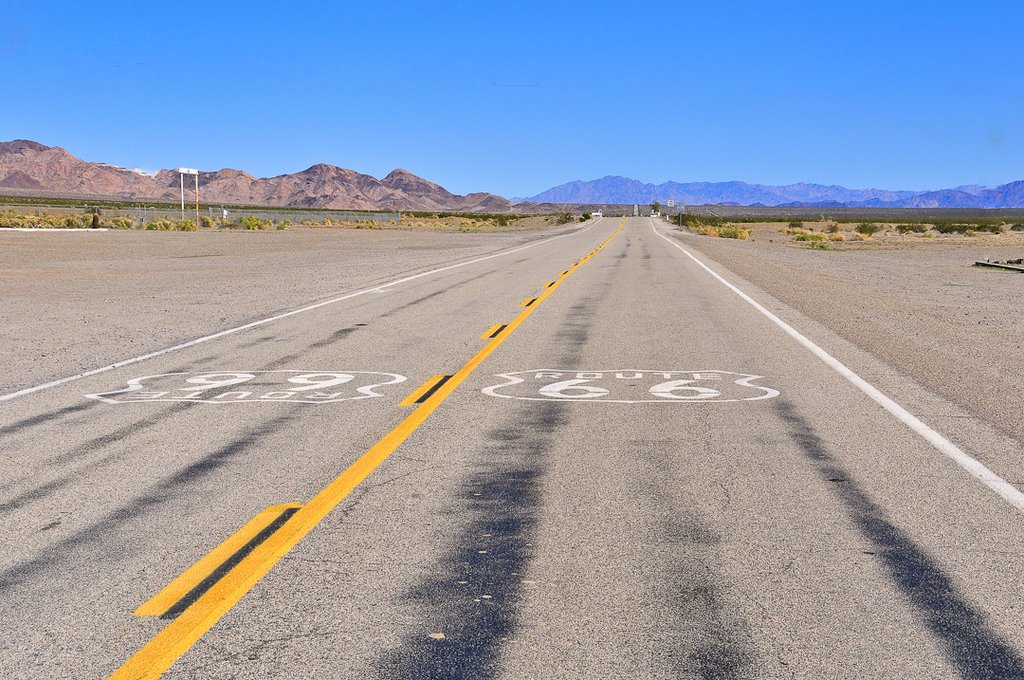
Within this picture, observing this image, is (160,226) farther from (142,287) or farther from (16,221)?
(142,287)

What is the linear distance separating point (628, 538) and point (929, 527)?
170 cm

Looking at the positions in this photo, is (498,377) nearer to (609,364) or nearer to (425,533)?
(609,364)

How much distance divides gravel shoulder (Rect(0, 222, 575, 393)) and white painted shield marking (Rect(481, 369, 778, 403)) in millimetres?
5015

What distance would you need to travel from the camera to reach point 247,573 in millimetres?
5227

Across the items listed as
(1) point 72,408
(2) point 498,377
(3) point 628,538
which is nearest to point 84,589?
(3) point 628,538

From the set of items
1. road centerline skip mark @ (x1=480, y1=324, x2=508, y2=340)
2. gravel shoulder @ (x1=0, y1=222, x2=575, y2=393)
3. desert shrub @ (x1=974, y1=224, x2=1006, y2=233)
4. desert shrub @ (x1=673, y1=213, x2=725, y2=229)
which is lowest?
desert shrub @ (x1=673, y1=213, x2=725, y2=229)

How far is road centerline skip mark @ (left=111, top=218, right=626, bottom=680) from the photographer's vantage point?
4.24 m

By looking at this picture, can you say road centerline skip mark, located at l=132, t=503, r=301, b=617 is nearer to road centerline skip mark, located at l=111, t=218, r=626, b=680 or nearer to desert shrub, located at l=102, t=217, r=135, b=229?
road centerline skip mark, located at l=111, t=218, r=626, b=680

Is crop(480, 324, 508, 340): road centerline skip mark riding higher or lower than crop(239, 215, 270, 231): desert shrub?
higher

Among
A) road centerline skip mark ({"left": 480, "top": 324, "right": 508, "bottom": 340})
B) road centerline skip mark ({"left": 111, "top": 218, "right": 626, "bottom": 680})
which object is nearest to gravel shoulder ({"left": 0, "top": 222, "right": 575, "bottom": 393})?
road centerline skip mark ({"left": 480, "top": 324, "right": 508, "bottom": 340})

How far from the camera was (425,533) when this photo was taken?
5.87m

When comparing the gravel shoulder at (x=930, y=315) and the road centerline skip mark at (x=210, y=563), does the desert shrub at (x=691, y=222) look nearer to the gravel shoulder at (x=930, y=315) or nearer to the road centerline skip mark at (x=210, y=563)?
the gravel shoulder at (x=930, y=315)

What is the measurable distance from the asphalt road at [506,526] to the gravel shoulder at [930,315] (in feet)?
2.48

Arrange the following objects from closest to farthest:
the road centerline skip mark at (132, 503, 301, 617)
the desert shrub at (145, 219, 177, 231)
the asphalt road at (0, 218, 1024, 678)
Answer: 1. the asphalt road at (0, 218, 1024, 678)
2. the road centerline skip mark at (132, 503, 301, 617)
3. the desert shrub at (145, 219, 177, 231)
